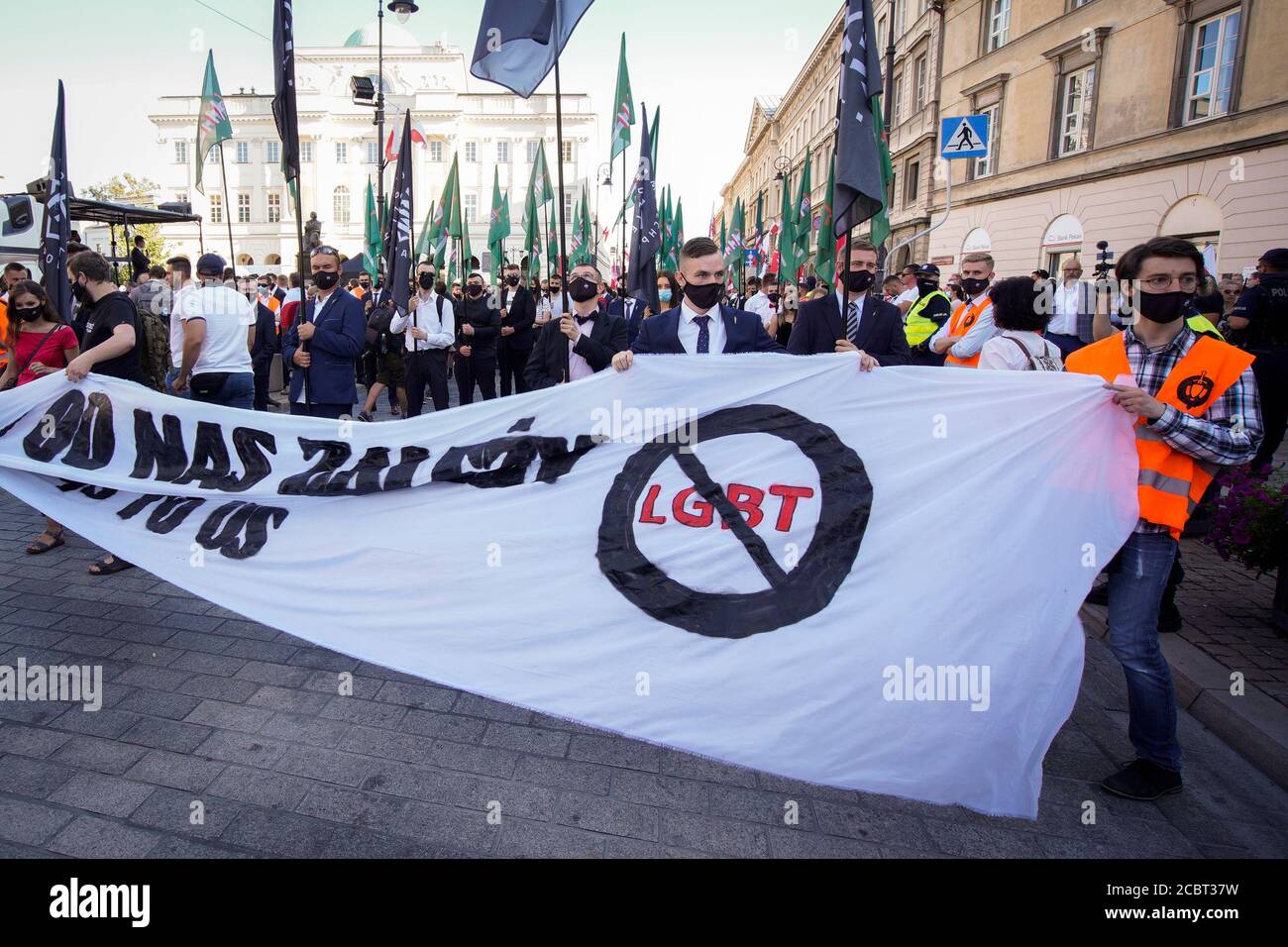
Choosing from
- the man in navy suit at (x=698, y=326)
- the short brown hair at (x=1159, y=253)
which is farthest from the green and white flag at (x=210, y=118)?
the short brown hair at (x=1159, y=253)

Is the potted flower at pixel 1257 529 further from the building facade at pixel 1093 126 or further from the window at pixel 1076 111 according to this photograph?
the window at pixel 1076 111

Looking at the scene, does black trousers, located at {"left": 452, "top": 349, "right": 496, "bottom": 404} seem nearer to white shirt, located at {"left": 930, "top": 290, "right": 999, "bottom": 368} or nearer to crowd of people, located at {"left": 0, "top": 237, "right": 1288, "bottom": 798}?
crowd of people, located at {"left": 0, "top": 237, "right": 1288, "bottom": 798}

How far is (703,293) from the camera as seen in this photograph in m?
4.38

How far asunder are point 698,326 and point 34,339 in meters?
4.97

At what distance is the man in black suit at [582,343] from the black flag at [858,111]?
1.94m

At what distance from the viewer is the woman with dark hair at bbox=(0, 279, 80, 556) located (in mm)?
5770

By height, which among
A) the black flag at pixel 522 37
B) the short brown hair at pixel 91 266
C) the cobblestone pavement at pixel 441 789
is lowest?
the cobblestone pavement at pixel 441 789

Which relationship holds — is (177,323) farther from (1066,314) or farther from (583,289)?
(1066,314)

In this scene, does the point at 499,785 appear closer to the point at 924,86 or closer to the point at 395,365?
the point at 395,365

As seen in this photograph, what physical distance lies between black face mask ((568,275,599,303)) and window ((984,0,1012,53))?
28.0m

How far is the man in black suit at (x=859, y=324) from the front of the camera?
553 cm

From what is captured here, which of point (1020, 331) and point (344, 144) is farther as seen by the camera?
point (344, 144)

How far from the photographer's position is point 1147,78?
21.3 m

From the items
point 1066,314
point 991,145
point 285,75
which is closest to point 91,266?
point 285,75
